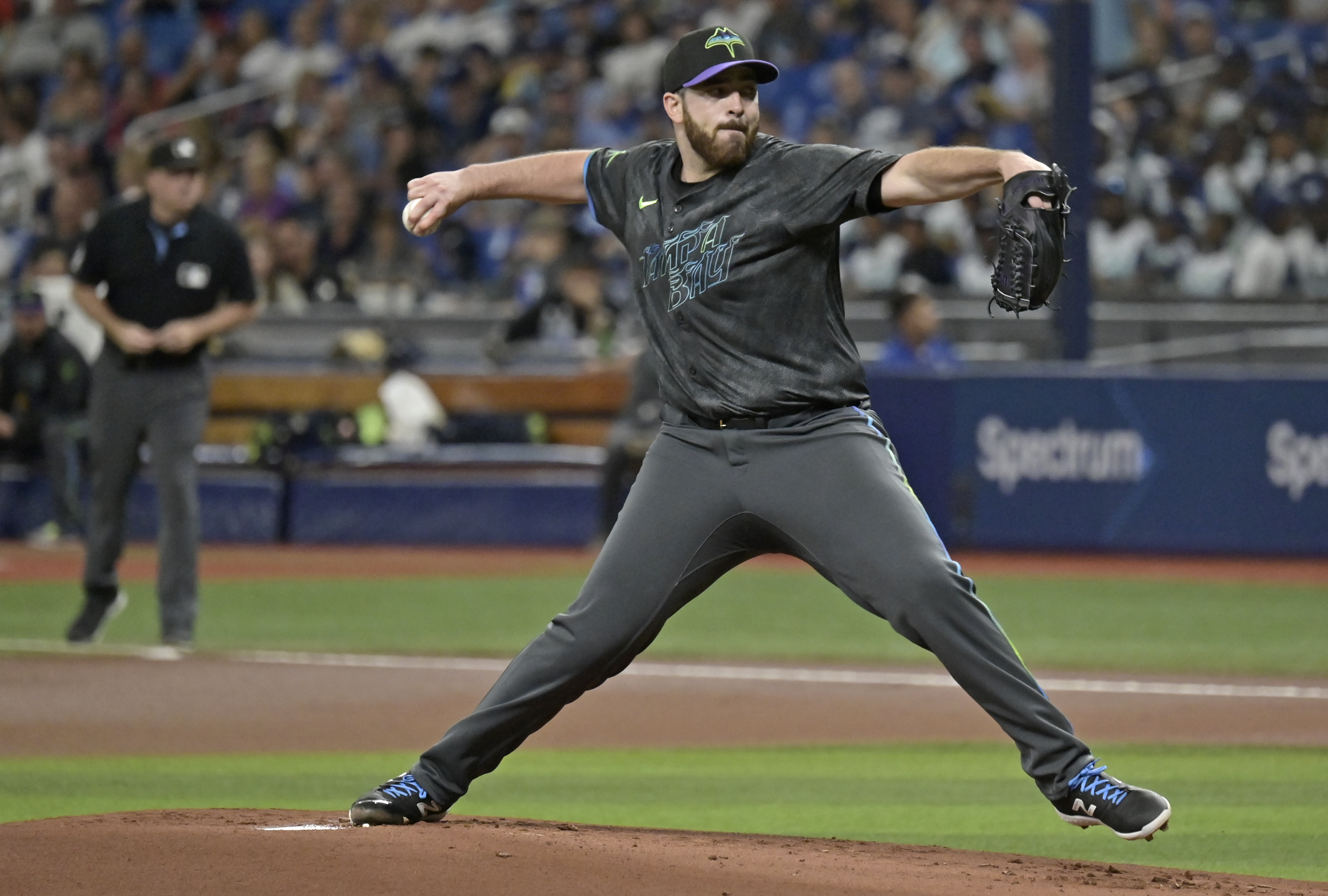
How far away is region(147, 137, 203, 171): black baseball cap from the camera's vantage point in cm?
927

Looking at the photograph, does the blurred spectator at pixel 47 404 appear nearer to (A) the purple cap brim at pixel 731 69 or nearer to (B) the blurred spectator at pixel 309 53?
(B) the blurred spectator at pixel 309 53

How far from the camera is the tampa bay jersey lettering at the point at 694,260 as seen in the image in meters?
4.86

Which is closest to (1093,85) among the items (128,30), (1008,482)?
(1008,482)

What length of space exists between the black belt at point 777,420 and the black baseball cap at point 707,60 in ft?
2.76

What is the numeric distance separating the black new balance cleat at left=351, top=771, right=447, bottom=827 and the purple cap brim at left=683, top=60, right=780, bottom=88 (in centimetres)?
193

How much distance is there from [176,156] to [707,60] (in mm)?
5136

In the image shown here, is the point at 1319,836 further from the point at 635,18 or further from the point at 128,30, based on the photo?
the point at 128,30

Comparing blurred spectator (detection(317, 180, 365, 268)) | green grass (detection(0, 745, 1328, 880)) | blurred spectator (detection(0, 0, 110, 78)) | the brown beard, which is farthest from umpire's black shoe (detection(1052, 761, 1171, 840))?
blurred spectator (detection(0, 0, 110, 78))

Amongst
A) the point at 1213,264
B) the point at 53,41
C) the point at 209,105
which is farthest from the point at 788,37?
the point at 53,41

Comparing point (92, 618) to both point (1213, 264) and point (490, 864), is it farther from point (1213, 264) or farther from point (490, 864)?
point (1213, 264)

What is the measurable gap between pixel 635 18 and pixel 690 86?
52.9 feet

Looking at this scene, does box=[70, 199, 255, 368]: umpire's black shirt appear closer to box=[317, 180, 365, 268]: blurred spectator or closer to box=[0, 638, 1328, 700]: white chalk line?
box=[0, 638, 1328, 700]: white chalk line

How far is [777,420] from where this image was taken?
4852mm

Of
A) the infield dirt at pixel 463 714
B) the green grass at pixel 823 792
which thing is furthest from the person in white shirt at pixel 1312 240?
the green grass at pixel 823 792
